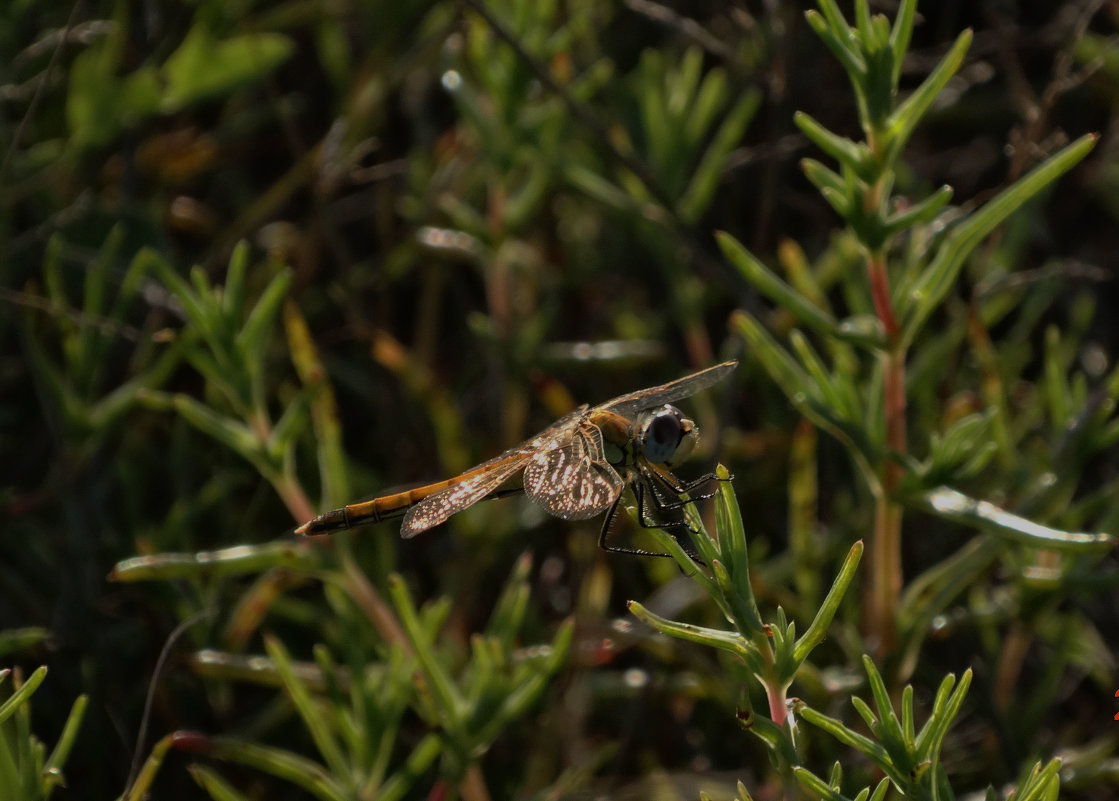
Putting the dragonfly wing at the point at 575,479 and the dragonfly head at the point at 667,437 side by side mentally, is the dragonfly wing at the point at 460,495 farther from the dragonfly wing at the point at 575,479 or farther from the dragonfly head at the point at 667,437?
the dragonfly head at the point at 667,437

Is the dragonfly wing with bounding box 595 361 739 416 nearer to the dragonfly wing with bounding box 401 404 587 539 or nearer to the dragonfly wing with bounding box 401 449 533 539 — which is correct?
the dragonfly wing with bounding box 401 404 587 539

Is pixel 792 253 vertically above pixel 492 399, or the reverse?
pixel 792 253

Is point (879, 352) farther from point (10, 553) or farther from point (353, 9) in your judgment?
point (353, 9)

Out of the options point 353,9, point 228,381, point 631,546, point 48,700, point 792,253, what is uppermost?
point 353,9

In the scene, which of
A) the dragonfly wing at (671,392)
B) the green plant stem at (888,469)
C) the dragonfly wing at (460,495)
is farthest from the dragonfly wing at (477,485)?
the green plant stem at (888,469)

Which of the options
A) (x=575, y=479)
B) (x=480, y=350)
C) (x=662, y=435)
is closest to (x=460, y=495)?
(x=575, y=479)

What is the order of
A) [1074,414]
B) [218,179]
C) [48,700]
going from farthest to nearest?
[218,179] < [48,700] < [1074,414]

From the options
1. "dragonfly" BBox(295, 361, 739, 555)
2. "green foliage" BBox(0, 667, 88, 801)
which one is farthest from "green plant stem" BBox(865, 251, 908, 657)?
"green foliage" BBox(0, 667, 88, 801)

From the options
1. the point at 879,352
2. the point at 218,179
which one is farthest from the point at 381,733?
the point at 218,179
